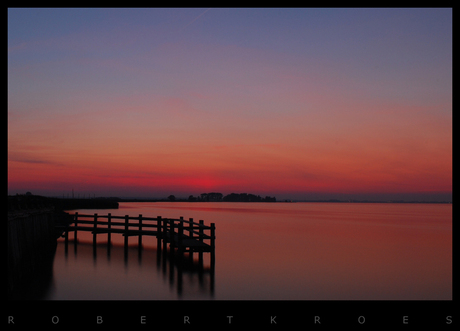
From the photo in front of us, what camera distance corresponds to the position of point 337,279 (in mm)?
22656

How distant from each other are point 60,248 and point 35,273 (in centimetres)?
960

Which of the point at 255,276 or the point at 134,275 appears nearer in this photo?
the point at 134,275

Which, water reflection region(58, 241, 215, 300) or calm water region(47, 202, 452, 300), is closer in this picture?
water reflection region(58, 241, 215, 300)

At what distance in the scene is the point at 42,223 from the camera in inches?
926

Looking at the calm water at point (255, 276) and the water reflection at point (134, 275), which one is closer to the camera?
the water reflection at point (134, 275)

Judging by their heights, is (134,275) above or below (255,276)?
above

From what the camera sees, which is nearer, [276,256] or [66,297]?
[66,297]
